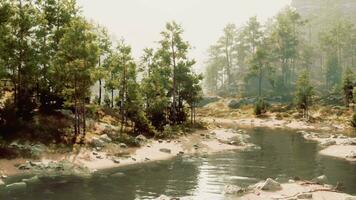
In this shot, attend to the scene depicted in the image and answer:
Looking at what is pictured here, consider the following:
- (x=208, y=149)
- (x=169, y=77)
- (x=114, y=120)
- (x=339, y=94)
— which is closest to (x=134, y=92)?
(x=114, y=120)

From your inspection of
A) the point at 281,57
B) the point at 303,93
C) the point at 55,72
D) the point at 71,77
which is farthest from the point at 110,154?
the point at 281,57

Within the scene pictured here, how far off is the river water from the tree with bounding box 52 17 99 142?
1124 centimetres

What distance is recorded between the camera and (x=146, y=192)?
2994cm

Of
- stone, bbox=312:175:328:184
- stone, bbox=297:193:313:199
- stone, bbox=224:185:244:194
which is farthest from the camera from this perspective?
stone, bbox=312:175:328:184

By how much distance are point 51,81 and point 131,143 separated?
11.4 metres

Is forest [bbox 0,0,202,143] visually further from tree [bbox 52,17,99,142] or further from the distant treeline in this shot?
the distant treeline

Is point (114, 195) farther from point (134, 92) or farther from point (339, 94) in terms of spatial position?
point (339, 94)

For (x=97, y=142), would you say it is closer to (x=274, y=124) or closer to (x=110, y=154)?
(x=110, y=154)

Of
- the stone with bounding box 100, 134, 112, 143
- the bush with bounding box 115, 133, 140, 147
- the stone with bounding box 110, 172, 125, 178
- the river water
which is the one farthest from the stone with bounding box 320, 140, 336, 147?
the stone with bounding box 110, 172, 125, 178

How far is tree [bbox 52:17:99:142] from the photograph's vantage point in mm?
45531

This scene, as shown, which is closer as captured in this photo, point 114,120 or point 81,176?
point 81,176

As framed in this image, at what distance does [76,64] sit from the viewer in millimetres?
45531

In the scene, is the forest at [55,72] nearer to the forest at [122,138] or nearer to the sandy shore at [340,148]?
the forest at [122,138]

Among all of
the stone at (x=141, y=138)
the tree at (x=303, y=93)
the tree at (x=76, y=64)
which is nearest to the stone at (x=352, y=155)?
the stone at (x=141, y=138)
